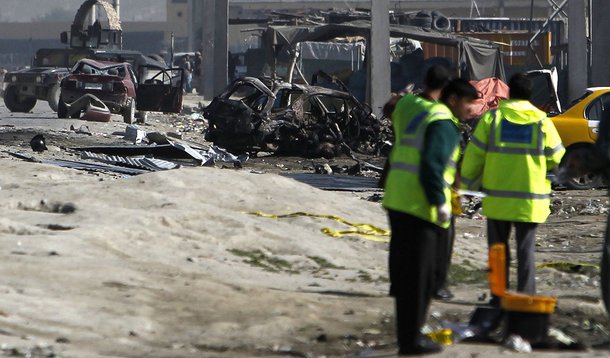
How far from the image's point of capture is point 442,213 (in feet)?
25.0

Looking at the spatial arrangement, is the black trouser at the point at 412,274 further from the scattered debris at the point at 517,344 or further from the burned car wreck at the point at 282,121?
the burned car wreck at the point at 282,121

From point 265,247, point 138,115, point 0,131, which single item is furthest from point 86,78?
point 265,247

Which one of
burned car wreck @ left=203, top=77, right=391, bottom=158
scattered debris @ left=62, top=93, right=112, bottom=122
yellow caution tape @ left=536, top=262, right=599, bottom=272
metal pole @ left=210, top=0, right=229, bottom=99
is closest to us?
yellow caution tape @ left=536, top=262, right=599, bottom=272

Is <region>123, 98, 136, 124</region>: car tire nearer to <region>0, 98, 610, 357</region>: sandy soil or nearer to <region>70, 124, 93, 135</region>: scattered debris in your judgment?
<region>70, 124, 93, 135</region>: scattered debris

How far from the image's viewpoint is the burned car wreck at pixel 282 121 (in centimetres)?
2483

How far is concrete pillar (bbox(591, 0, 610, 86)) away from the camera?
35281 mm

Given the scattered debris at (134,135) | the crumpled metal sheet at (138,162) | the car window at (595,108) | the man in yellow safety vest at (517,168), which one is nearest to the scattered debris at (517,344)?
the man in yellow safety vest at (517,168)

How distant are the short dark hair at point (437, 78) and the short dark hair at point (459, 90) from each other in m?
0.10

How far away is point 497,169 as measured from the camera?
931cm

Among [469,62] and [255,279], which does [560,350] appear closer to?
[255,279]

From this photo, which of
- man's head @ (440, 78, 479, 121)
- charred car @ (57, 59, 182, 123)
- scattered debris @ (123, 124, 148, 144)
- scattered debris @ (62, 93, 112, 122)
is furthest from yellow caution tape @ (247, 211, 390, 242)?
charred car @ (57, 59, 182, 123)

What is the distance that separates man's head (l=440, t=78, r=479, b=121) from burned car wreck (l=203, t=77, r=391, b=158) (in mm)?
15920

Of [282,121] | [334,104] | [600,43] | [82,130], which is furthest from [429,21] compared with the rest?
[282,121]

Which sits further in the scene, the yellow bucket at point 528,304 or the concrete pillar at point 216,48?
the concrete pillar at point 216,48
